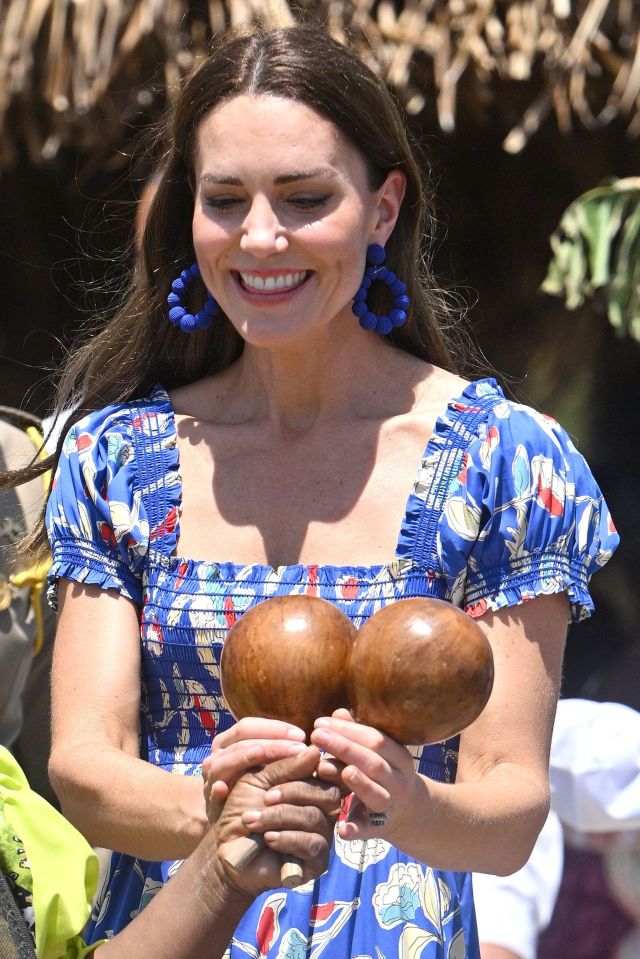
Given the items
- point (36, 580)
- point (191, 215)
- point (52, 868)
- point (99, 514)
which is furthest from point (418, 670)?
point (36, 580)

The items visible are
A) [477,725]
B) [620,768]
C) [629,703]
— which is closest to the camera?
[477,725]

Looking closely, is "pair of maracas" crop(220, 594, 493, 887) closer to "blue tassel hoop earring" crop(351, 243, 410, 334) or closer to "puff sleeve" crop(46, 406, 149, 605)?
"puff sleeve" crop(46, 406, 149, 605)

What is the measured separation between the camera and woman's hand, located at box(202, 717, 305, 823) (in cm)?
154

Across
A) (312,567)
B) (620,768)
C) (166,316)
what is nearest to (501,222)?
(620,768)

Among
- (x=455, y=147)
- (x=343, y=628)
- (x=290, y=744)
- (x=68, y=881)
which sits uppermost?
(x=455, y=147)

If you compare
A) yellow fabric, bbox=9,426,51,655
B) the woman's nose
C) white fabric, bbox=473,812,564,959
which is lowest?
white fabric, bbox=473,812,564,959

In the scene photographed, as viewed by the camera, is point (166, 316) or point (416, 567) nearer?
point (416, 567)

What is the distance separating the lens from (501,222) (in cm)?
432

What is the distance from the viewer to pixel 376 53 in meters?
3.81

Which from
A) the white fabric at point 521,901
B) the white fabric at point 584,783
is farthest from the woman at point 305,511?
the white fabric at point 584,783

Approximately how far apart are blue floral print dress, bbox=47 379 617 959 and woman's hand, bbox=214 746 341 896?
47 cm

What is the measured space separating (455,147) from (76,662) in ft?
8.58

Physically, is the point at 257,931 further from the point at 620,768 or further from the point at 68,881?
the point at 620,768

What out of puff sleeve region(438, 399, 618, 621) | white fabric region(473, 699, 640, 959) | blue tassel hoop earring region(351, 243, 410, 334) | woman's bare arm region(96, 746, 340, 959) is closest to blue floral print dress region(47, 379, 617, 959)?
puff sleeve region(438, 399, 618, 621)
